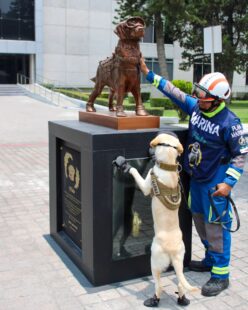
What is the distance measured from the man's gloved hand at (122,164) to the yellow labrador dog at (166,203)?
21cm

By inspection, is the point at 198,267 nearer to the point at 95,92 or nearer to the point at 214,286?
the point at 214,286

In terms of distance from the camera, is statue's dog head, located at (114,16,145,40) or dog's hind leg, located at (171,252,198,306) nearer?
dog's hind leg, located at (171,252,198,306)

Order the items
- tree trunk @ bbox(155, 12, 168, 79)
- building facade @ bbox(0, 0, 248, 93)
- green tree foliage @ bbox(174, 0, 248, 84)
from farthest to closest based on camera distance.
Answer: building facade @ bbox(0, 0, 248, 93), green tree foliage @ bbox(174, 0, 248, 84), tree trunk @ bbox(155, 12, 168, 79)

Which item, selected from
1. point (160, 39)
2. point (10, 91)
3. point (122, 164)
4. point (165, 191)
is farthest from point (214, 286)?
point (10, 91)

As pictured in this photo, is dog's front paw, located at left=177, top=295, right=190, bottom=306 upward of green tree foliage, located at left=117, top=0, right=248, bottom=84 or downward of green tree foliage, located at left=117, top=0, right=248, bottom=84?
downward

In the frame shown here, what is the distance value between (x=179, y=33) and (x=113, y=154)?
28338 millimetres

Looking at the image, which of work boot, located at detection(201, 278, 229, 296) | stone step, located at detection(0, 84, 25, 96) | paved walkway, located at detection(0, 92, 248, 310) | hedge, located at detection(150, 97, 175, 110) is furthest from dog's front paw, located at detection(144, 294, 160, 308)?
stone step, located at detection(0, 84, 25, 96)

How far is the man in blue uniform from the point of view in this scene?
3.55 m

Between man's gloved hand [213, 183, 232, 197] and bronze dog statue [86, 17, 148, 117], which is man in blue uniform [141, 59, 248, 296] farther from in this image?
bronze dog statue [86, 17, 148, 117]

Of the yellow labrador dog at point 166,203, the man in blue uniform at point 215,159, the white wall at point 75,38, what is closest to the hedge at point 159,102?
the white wall at point 75,38

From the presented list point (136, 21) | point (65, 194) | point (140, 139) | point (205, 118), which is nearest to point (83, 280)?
point (65, 194)

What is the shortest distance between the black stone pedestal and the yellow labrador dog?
39 centimetres

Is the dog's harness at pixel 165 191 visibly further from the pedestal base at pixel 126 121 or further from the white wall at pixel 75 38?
the white wall at pixel 75 38

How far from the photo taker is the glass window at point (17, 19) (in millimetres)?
32719
